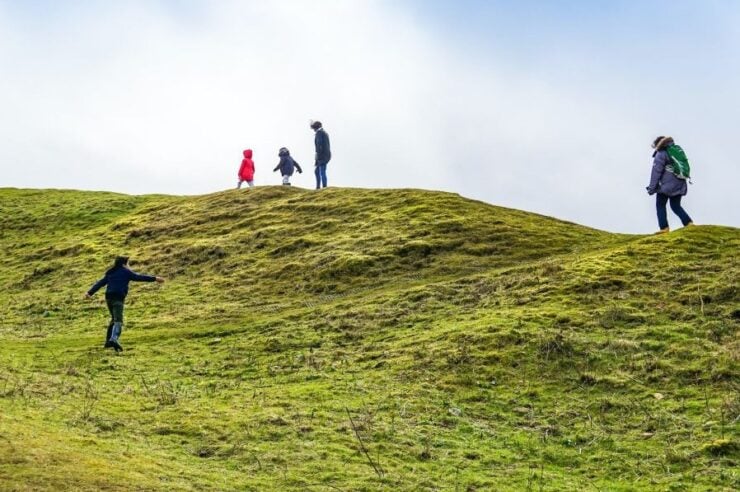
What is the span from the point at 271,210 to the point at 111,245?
283 inches

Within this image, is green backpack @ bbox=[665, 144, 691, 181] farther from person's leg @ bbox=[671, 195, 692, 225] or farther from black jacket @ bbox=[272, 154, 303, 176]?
black jacket @ bbox=[272, 154, 303, 176]

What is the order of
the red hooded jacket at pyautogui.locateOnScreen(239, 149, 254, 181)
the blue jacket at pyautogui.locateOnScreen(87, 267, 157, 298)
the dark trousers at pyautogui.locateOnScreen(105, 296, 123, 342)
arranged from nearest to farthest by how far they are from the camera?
the dark trousers at pyautogui.locateOnScreen(105, 296, 123, 342) < the blue jacket at pyautogui.locateOnScreen(87, 267, 157, 298) < the red hooded jacket at pyautogui.locateOnScreen(239, 149, 254, 181)

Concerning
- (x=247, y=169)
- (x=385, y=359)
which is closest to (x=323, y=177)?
(x=247, y=169)

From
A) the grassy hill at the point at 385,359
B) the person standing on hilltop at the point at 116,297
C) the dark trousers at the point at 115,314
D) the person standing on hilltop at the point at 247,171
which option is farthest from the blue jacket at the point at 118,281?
the person standing on hilltop at the point at 247,171

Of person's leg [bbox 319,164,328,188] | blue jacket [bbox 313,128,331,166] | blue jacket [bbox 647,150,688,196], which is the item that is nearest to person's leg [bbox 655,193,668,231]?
blue jacket [bbox 647,150,688,196]

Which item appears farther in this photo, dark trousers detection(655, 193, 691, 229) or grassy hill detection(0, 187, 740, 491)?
dark trousers detection(655, 193, 691, 229)

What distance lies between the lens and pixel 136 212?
51.5 meters

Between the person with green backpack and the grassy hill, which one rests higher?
the person with green backpack

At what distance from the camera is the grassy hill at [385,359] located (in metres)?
17.5

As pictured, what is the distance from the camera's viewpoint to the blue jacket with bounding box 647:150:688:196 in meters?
32.8

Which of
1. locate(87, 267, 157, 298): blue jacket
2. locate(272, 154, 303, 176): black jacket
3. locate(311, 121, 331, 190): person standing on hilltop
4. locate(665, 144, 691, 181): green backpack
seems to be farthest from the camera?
locate(272, 154, 303, 176): black jacket

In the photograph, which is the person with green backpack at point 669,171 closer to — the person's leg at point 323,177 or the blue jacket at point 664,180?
the blue jacket at point 664,180

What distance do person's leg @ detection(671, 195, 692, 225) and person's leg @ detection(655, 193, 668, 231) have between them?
26 cm

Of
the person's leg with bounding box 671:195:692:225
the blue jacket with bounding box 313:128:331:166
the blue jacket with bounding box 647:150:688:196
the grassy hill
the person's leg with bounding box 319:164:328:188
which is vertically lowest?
the grassy hill
